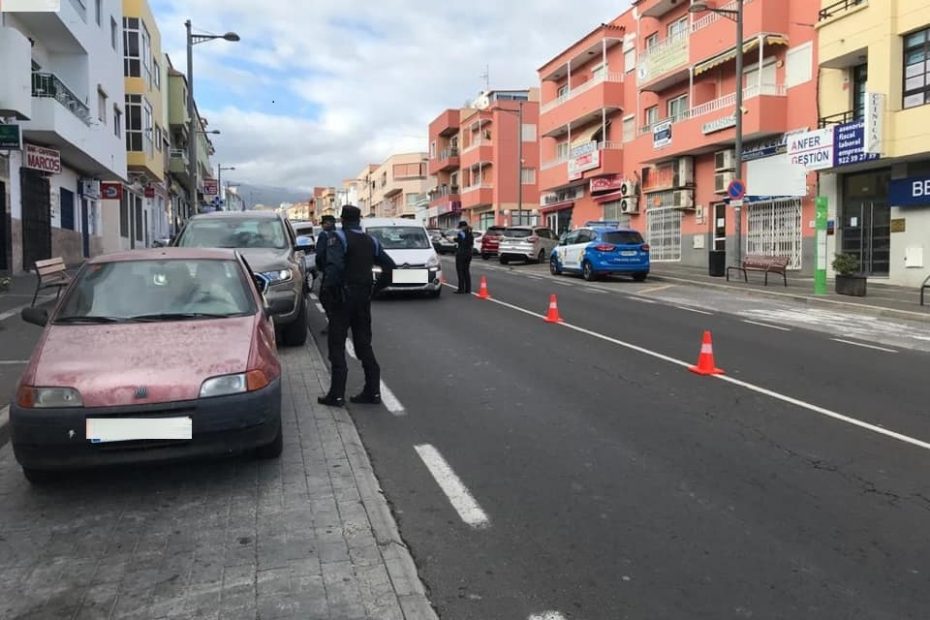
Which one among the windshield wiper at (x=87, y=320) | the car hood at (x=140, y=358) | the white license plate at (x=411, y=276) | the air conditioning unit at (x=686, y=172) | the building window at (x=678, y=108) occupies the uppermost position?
the building window at (x=678, y=108)

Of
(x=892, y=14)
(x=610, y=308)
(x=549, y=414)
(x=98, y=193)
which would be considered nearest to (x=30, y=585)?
(x=549, y=414)

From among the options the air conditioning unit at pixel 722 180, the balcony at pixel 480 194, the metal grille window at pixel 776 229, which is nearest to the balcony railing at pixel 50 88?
the air conditioning unit at pixel 722 180

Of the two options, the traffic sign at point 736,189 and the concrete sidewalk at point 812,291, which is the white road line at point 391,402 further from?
the traffic sign at point 736,189

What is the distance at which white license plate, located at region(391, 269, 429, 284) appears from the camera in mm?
15602

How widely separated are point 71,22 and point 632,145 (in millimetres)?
23355

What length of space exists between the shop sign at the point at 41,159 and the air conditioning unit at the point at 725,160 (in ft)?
71.3

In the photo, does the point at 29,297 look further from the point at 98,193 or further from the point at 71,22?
the point at 98,193

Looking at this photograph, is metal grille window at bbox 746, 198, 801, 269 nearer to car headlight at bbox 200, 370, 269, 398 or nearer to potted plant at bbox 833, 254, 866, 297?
potted plant at bbox 833, 254, 866, 297

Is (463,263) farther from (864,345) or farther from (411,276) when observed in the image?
(864,345)

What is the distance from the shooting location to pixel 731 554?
3.89 meters

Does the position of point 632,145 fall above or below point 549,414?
above

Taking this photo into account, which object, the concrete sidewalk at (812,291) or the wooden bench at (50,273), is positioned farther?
the concrete sidewalk at (812,291)

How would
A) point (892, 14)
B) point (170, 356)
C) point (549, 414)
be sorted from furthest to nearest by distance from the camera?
point (892, 14) → point (549, 414) → point (170, 356)

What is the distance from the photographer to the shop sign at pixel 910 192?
20.0m
